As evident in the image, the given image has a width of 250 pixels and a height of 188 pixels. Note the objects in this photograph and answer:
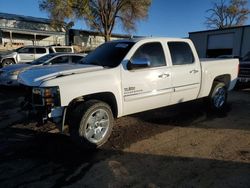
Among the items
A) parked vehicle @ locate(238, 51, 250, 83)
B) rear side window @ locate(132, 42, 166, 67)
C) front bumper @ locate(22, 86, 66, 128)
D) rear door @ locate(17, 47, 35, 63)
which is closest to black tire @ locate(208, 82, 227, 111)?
rear side window @ locate(132, 42, 166, 67)

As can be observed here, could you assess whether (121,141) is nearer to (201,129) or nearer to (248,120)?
(201,129)

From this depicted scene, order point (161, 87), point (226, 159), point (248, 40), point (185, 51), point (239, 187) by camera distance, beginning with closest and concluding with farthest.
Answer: point (239, 187)
point (226, 159)
point (161, 87)
point (185, 51)
point (248, 40)

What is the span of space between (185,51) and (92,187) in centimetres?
391

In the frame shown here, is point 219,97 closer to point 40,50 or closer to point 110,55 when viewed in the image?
point 110,55

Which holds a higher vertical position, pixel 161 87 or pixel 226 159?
pixel 161 87

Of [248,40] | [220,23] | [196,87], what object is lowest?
[196,87]

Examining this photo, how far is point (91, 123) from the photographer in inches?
174

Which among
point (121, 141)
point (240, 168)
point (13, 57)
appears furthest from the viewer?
point (13, 57)

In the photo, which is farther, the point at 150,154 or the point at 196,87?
the point at 196,87

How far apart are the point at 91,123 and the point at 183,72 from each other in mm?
2480

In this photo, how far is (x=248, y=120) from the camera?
6.16 metres

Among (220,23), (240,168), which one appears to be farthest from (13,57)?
(220,23)

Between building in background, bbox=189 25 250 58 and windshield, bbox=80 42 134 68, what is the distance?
2085cm

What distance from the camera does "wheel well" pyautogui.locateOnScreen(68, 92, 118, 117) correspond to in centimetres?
440
